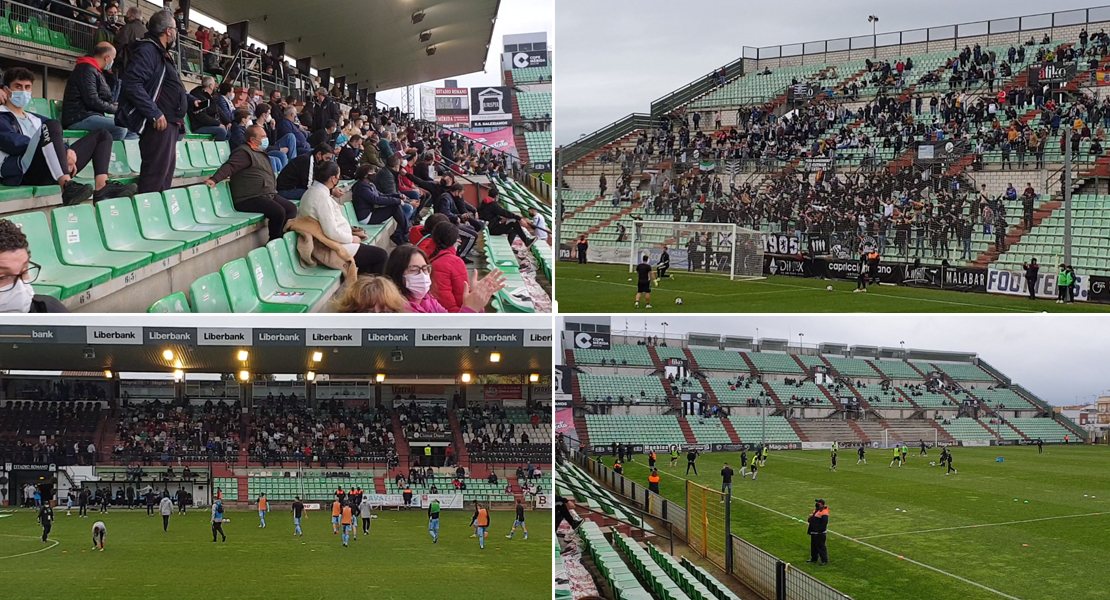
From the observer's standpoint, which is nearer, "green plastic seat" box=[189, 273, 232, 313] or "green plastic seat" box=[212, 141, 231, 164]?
"green plastic seat" box=[189, 273, 232, 313]

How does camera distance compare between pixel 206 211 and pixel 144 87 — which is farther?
pixel 206 211

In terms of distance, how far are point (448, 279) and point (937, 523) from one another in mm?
10712

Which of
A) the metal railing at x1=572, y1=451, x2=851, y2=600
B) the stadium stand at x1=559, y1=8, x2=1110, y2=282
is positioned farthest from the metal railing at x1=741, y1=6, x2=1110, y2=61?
the metal railing at x1=572, y1=451, x2=851, y2=600

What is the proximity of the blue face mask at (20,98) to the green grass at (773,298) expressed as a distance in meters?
8.39

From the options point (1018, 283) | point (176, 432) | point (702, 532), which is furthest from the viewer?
point (1018, 283)

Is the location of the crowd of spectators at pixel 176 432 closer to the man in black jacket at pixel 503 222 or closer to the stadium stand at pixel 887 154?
the man in black jacket at pixel 503 222

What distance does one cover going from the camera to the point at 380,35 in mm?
5375

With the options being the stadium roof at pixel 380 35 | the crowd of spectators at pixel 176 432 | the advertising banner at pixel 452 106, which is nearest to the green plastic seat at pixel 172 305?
→ the stadium roof at pixel 380 35

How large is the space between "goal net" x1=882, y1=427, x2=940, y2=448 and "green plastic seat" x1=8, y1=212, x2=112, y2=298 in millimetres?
31408

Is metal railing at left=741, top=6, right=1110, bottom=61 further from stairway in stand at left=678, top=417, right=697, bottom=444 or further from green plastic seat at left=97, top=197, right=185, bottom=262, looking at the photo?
green plastic seat at left=97, top=197, right=185, bottom=262

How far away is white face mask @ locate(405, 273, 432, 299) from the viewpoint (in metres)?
4.88

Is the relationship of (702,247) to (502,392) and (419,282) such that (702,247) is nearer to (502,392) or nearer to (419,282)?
(502,392)

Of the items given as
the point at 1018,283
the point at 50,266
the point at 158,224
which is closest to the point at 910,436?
the point at 1018,283

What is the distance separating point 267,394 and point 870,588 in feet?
19.6
